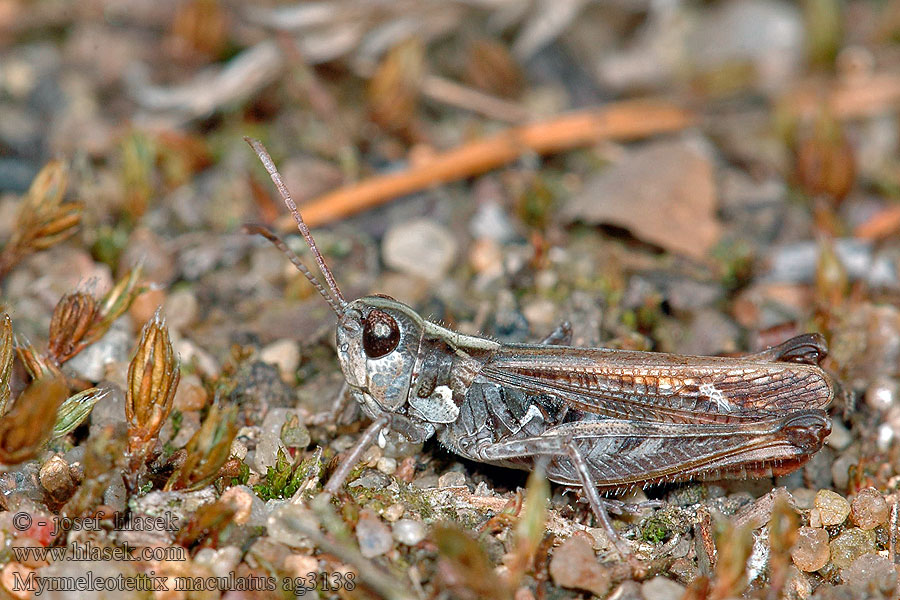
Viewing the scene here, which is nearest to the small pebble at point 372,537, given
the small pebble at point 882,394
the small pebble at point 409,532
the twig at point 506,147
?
the small pebble at point 409,532

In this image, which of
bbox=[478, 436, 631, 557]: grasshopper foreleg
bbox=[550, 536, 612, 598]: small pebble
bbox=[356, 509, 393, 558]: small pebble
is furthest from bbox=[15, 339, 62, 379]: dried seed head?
bbox=[550, 536, 612, 598]: small pebble

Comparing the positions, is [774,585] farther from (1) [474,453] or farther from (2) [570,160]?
(2) [570,160]

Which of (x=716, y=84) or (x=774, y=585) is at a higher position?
(x=716, y=84)

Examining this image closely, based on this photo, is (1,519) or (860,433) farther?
(860,433)

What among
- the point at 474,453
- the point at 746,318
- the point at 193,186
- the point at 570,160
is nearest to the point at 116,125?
the point at 193,186

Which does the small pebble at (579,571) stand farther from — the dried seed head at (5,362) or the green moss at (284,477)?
the dried seed head at (5,362)

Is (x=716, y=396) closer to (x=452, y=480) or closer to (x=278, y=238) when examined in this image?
(x=452, y=480)

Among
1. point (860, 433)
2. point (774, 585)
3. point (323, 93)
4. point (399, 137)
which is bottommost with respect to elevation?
point (860, 433)
